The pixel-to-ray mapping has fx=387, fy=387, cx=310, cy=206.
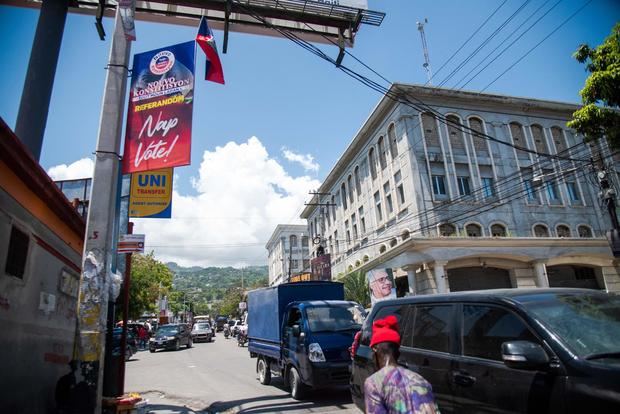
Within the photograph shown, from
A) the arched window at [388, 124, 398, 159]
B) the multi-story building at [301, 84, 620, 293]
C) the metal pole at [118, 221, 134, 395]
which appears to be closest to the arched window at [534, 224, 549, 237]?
the multi-story building at [301, 84, 620, 293]

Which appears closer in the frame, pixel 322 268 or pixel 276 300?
pixel 276 300

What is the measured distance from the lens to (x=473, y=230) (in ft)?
82.7

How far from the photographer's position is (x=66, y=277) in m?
7.66

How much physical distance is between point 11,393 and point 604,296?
709 centimetres

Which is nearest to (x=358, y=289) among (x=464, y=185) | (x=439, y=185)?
(x=439, y=185)

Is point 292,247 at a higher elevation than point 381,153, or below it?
higher

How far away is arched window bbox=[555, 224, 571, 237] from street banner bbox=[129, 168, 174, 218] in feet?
90.7

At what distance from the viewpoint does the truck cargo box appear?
33.7 feet

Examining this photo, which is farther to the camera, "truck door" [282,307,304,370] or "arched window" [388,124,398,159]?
"arched window" [388,124,398,159]

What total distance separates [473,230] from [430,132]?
7150 millimetres

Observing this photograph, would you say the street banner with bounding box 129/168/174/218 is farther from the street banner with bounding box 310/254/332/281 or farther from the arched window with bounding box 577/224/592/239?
the arched window with bounding box 577/224/592/239

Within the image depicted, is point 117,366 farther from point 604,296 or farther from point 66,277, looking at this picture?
point 604,296

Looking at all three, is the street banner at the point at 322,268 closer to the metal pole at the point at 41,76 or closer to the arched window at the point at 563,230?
the arched window at the point at 563,230

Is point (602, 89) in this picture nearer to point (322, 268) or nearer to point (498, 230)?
point (498, 230)
